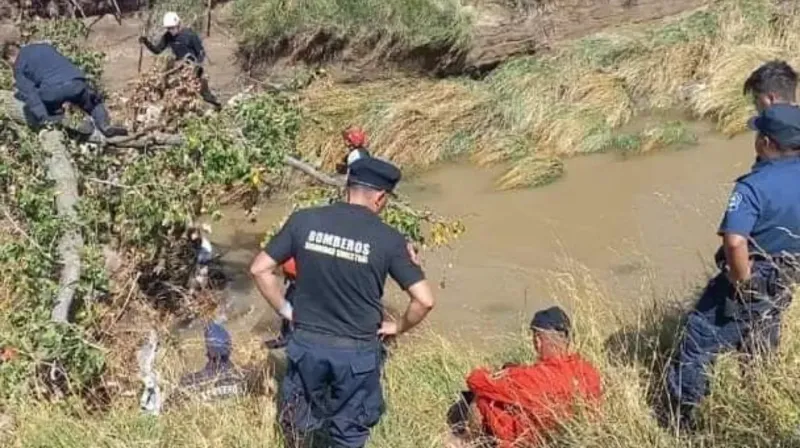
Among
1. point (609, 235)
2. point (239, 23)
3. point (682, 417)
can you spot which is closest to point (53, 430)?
point (682, 417)

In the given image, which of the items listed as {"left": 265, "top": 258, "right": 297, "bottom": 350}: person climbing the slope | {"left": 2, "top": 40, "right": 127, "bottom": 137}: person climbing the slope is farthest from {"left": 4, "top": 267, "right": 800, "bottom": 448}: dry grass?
{"left": 2, "top": 40, "right": 127, "bottom": 137}: person climbing the slope

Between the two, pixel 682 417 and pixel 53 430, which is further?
pixel 53 430

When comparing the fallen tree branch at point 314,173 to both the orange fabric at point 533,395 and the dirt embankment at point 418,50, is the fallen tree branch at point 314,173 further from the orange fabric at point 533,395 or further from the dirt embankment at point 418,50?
the dirt embankment at point 418,50

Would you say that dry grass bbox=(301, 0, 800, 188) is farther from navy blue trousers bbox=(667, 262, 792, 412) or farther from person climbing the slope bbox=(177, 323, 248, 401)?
navy blue trousers bbox=(667, 262, 792, 412)

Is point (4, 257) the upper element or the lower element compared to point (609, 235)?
upper

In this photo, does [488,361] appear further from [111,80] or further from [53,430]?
[111,80]

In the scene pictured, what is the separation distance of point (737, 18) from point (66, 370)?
1155 cm

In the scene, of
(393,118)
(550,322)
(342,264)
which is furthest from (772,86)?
(393,118)

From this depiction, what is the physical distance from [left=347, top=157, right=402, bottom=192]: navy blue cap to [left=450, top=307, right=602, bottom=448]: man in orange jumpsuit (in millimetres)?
1178

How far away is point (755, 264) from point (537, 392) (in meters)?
1.07

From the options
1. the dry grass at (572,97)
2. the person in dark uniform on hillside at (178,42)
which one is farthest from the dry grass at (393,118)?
the person in dark uniform on hillside at (178,42)

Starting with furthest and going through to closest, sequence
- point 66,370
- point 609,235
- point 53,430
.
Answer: point 609,235, point 66,370, point 53,430

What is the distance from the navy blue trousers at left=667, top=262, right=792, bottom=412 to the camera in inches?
187

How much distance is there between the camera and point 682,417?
16.4 feet
